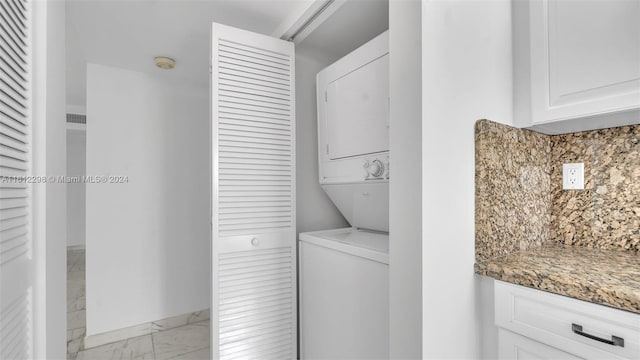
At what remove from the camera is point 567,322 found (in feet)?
3.39

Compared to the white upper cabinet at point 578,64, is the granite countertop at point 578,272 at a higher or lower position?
lower

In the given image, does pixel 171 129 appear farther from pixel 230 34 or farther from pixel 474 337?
pixel 474 337

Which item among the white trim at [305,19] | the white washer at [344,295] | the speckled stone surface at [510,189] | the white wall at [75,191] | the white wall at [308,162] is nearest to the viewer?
the speckled stone surface at [510,189]

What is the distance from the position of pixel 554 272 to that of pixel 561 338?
21 cm

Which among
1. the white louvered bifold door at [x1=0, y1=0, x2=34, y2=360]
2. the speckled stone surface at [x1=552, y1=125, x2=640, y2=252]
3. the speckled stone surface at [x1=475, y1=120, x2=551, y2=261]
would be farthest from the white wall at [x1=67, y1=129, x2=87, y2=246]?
the speckled stone surface at [x1=552, y1=125, x2=640, y2=252]

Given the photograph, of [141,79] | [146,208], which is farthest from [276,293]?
[141,79]

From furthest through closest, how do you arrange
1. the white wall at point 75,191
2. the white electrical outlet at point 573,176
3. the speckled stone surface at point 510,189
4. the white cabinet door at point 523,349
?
1. the white wall at point 75,191
2. the white electrical outlet at point 573,176
3. the speckled stone surface at point 510,189
4. the white cabinet door at point 523,349

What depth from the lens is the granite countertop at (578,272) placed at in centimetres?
93

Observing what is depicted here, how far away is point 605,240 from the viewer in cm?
144

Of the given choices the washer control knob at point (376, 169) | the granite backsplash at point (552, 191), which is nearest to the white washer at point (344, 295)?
the washer control knob at point (376, 169)

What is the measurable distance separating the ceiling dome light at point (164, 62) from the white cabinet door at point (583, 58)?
2.46m

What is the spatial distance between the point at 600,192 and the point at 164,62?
2.97m

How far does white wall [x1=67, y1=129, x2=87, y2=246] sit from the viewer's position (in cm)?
607

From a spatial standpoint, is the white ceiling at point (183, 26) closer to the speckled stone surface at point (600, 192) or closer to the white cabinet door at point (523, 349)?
the speckled stone surface at point (600, 192)
